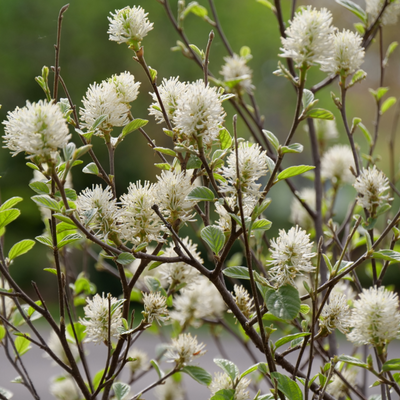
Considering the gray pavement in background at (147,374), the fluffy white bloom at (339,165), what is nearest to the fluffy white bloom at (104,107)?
the fluffy white bloom at (339,165)

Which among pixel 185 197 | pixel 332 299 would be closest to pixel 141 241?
pixel 185 197

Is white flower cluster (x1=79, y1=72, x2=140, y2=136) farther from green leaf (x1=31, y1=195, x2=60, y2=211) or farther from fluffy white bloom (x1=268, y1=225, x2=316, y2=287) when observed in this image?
fluffy white bloom (x1=268, y1=225, x2=316, y2=287)

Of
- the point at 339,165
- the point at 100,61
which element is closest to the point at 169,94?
the point at 339,165

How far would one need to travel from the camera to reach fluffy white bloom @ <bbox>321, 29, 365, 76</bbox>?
47 centimetres

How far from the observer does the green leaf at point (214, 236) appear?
0.41m

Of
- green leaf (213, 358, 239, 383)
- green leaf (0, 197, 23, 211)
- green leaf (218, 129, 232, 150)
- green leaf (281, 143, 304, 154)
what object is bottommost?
green leaf (213, 358, 239, 383)

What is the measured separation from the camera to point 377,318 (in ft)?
1.25

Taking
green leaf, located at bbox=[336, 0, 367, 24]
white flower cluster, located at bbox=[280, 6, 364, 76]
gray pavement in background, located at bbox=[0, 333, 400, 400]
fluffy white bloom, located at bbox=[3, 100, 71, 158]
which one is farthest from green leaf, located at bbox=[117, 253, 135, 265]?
gray pavement in background, located at bbox=[0, 333, 400, 400]

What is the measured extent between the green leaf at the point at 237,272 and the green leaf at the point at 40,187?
186 millimetres

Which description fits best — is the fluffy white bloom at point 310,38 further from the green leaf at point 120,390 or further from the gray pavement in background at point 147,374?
the gray pavement in background at point 147,374

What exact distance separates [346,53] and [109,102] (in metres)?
0.26

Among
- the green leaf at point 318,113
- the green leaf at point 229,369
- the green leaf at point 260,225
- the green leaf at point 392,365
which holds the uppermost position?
the green leaf at point 318,113

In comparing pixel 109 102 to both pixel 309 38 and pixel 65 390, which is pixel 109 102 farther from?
pixel 65 390

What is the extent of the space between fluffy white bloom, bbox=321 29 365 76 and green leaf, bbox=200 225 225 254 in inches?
8.3
